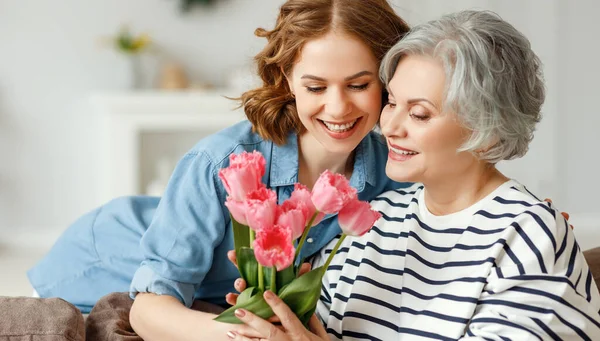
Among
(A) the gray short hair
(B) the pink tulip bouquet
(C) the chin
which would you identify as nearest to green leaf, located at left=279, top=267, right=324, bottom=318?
(B) the pink tulip bouquet

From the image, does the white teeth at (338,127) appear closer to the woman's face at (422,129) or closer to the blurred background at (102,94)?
the woman's face at (422,129)

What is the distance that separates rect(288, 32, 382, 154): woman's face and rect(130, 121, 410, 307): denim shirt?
154mm

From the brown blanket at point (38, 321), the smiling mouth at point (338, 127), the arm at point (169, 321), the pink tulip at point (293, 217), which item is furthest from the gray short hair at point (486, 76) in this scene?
the brown blanket at point (38, 321)

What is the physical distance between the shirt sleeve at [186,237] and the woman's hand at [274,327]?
0.29 metres

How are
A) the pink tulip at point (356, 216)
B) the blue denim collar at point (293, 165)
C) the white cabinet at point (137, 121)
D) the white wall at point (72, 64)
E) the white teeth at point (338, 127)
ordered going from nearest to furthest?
the pink tulip at point (356, 216) < the white teeth at point (338, 127) < the blue denim collar at point (293, 165) < the white cabinet at point (137, 121) < the white wall at point (72, 64)

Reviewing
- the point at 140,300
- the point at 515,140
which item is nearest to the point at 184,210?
the point at 140,300

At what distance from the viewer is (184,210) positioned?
173 centimetres

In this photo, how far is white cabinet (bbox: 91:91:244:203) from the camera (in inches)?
209

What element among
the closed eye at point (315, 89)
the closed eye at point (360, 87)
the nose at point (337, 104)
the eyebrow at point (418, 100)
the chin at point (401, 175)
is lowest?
the chin at point (401, 175)

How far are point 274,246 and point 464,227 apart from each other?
549 millimetres

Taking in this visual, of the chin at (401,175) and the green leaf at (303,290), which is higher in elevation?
the chin at (401,175)

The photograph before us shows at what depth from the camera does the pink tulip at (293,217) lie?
1244 mm

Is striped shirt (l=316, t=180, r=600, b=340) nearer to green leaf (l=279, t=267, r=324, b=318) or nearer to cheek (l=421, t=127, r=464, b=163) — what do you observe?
cheek (l=421, t=127, r=464, b=163)

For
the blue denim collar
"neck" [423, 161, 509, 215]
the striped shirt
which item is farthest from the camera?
the blue denim collar
